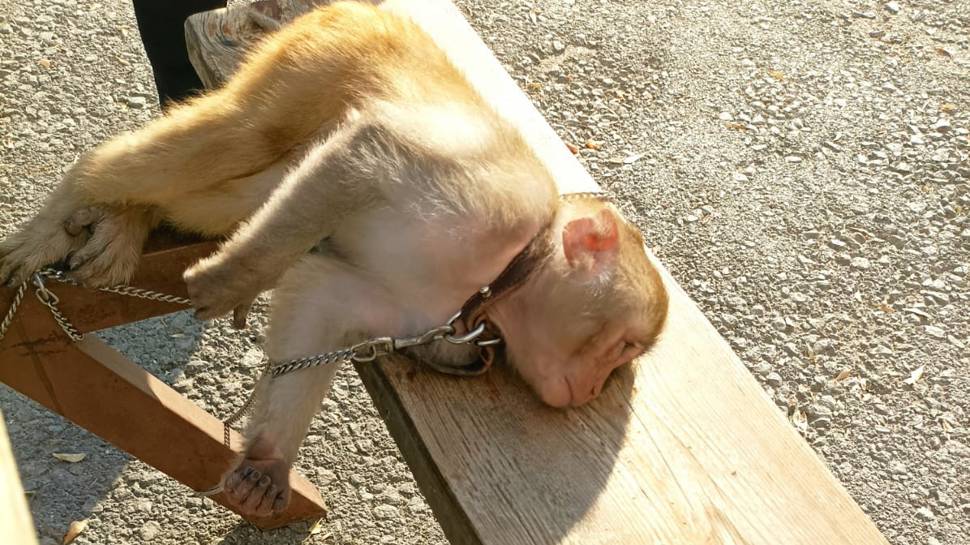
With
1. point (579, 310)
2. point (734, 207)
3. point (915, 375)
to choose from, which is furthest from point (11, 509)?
point (734, 207)

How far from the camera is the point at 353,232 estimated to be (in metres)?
2.49

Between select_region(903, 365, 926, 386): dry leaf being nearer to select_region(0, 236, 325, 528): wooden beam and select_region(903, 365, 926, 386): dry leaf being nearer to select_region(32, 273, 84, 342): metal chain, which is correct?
select_region(0, 236, 325, 528): wooden beam

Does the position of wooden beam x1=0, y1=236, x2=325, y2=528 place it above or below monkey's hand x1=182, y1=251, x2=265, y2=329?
below

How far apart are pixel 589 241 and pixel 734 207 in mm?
2651

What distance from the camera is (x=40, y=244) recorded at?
282 centimetres

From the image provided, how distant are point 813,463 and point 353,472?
1.78 metres

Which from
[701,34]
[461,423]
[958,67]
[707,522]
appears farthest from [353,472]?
[958,67]

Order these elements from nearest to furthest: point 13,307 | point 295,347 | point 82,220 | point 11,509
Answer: point 11,509, point 295,347, point 13,307, point 82,220

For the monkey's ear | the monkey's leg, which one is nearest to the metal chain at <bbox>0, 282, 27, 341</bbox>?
the monkey's leg

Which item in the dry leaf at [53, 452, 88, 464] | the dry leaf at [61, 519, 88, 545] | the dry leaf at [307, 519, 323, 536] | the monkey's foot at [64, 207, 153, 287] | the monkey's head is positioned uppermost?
the monkey's foot at [64, 207, 153, 287]

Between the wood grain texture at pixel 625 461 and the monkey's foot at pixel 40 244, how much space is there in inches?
37.8

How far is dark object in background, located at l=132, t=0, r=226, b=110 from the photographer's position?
3664mm

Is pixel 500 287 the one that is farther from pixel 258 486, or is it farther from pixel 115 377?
pixel 115 377

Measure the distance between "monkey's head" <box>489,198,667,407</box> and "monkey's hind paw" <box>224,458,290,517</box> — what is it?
0.68m
